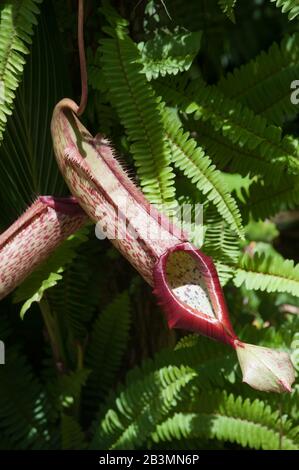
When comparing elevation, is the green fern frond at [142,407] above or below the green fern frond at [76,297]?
below

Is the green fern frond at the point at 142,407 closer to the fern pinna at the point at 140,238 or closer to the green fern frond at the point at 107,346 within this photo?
the fern pinna at the point at 140,238

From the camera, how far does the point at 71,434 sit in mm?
1747

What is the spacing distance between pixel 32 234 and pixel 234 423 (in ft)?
2.15

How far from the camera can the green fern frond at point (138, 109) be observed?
143 centimetres

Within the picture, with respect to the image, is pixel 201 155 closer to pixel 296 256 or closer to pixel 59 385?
pixel 59 385

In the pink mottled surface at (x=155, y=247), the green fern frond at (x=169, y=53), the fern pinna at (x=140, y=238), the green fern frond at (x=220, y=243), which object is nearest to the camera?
the pink mottled surface at (x=155, y=247)

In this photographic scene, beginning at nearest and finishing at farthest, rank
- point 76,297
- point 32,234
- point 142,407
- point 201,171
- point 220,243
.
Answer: point 32,234
point 201,171
point 220,243
point 142,407
point 76,297

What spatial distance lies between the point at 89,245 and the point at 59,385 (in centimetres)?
36

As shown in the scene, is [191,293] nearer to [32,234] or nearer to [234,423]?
[32,234]

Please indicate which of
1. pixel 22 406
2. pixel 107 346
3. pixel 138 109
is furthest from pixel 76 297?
pixel 138 109

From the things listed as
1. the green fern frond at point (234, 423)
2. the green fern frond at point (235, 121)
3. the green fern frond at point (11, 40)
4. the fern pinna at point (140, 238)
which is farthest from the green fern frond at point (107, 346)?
the green fern frond at point (11, 40)

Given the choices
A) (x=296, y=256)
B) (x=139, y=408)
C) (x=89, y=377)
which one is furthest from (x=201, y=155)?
(x=296, y=256)

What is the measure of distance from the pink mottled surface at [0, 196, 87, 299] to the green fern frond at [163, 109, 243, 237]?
0.25 metres

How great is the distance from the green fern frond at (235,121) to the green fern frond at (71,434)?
77 centimetres
